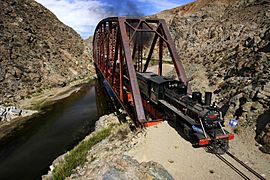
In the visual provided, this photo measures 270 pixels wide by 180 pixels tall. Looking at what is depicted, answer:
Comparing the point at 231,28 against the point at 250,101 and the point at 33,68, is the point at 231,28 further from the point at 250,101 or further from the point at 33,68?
the point at 33,68

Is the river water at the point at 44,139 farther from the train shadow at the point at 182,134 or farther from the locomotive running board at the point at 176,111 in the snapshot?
the train shadow at the point at 182,134

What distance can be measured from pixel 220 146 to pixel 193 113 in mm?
2387

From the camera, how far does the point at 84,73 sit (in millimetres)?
66750

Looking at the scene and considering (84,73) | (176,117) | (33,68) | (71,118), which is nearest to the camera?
(176,117)

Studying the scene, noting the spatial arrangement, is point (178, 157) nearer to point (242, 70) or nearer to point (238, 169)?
point (238, 169)

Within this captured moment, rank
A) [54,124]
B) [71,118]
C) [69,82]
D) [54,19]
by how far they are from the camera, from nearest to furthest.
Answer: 1. [54,124]
2. [71,118]
3. [69,82]
4. [54,19]

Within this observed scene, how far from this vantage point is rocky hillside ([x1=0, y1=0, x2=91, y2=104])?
142 feet

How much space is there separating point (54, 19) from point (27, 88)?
43.4m

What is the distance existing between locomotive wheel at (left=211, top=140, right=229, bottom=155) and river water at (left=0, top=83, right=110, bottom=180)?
13.8 meters

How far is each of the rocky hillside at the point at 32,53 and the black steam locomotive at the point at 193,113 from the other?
3059cm

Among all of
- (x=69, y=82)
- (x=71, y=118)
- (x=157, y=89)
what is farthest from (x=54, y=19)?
(x=157, y=89)

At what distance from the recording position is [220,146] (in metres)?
12.0

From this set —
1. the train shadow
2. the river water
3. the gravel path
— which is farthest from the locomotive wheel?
the river water

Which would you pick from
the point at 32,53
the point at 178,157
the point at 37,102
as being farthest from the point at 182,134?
the point at 32,53
